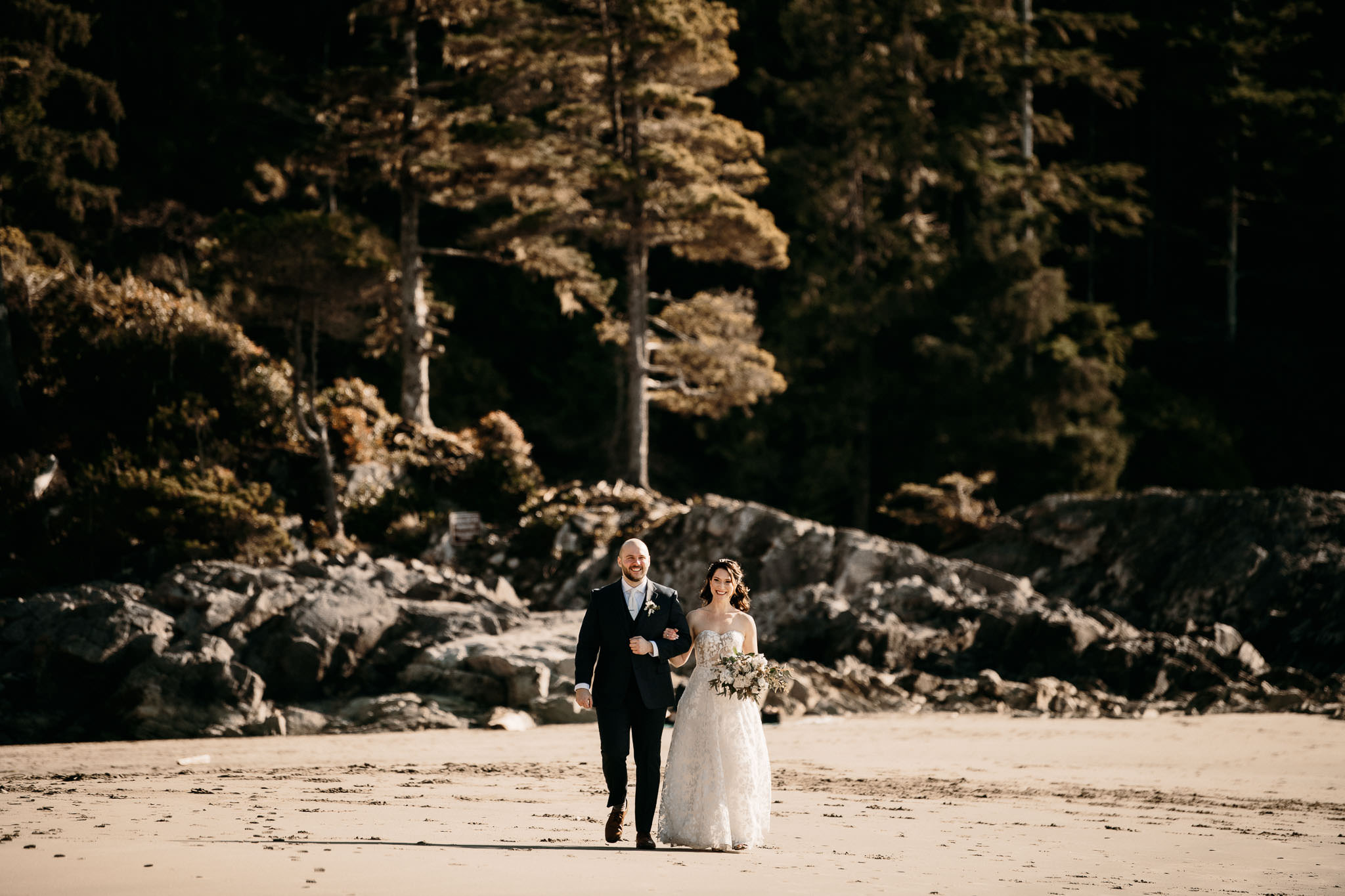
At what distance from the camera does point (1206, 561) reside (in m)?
19.4

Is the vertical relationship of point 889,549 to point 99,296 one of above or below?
below

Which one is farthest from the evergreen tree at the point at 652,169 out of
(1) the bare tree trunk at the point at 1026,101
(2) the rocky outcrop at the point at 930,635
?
(1) the bare tree trunk at the point at 1026,101

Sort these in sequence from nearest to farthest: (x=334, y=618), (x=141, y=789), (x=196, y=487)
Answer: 1. (x=141, y=789)
2. (x=334, y=618)
3. (x=196, y=487)

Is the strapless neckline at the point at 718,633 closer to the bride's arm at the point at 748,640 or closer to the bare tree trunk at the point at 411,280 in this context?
the bride's arm at the point at 748,640

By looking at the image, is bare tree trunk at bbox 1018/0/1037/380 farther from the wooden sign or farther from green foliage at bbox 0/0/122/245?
green foliage at bbox 0/0/122/245

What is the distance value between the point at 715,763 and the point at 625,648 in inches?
29.5

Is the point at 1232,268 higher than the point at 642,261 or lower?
higher

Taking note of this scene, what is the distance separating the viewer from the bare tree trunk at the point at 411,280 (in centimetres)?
2347

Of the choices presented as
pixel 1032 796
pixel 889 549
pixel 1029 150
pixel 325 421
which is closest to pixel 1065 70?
pixel 1029 150

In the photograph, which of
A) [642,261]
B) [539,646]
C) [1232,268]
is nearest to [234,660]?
[539,646]

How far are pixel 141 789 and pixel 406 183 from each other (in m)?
17.0

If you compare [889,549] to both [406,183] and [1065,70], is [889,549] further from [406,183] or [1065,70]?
[1065,70]

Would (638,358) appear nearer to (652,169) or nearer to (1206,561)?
(652,169)

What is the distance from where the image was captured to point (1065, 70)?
27.7m
